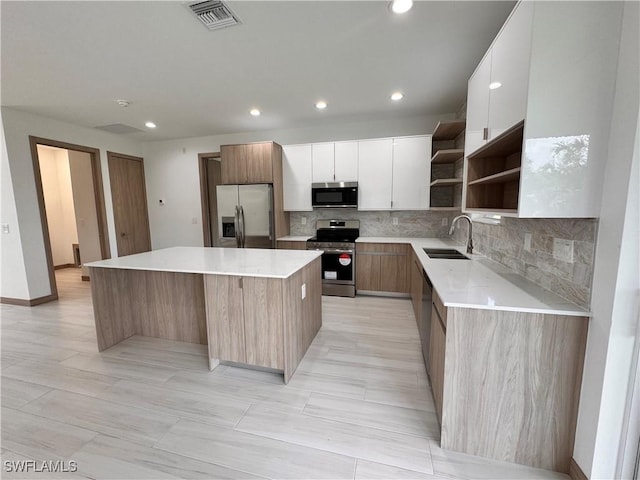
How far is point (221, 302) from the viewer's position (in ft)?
6.78

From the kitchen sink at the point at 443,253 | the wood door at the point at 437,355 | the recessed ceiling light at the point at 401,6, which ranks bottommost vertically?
the wood door at the point at 437,355

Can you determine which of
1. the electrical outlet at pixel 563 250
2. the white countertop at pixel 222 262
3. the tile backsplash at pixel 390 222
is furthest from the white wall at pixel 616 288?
the tile backsplash at pixel 390 222

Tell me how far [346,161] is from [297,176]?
859 mm

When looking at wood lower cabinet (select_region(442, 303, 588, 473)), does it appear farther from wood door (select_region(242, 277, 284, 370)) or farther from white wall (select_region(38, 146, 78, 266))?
white wall (select_region(38, 146, 78, 266))

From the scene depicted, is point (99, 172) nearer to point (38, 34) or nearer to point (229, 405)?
point (38, 34)

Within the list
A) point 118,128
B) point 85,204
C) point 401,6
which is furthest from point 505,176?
point 85,204

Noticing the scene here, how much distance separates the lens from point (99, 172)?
15.0 ft

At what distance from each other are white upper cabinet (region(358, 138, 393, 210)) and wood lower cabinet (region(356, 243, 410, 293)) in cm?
67

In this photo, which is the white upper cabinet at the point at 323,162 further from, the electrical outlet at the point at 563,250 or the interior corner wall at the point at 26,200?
the interior corner wall at the point at 26,200

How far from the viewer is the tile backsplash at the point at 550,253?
1.26m

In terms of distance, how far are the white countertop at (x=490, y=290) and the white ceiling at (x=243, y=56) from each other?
187 cm

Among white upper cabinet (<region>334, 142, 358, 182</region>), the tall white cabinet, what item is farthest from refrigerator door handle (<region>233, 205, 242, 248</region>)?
the tall white cabinet

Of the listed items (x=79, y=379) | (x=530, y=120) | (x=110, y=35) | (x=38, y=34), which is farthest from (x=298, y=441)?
(x=38, y=34)

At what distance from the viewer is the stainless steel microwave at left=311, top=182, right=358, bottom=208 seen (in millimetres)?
3996
